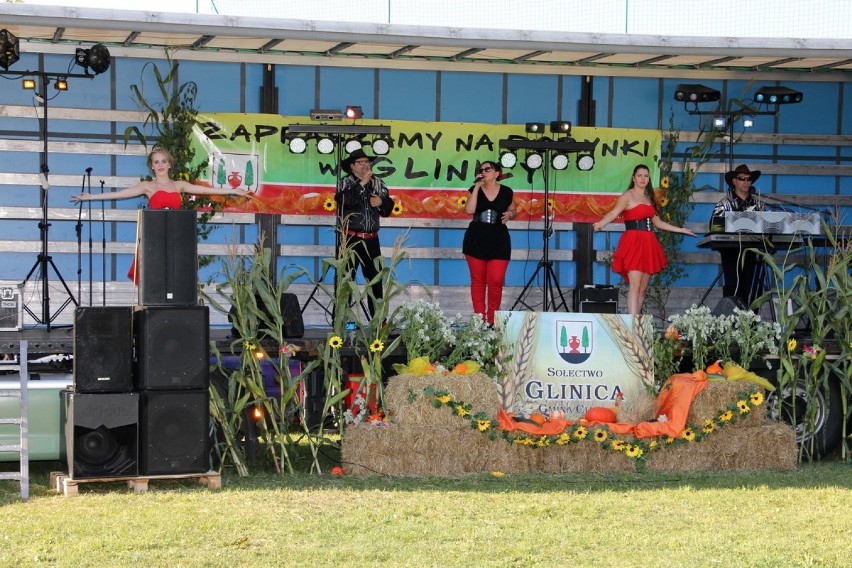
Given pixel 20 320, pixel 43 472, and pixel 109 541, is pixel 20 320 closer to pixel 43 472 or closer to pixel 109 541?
pixel 43 472

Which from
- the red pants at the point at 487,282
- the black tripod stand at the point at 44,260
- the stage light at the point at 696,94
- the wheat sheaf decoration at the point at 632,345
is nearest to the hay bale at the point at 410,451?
the wheat sheaf decoration at the point at 632,345

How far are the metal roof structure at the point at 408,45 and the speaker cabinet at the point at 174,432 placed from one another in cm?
353

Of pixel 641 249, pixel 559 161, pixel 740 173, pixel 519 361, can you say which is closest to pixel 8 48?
pixel 519 361

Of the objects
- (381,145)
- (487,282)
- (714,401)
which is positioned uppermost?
(381,145)

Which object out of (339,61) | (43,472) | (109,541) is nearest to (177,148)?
(339,61)

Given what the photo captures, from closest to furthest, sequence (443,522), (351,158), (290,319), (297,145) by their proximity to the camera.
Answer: (443,522) < (290,319) < (351,158) < (297,145)

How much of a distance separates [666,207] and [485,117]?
182 cm

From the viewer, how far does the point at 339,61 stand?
11.0 m

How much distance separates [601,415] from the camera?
7926 mm

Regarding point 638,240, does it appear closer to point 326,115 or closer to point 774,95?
point 774,95

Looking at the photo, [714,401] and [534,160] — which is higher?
[534,160]

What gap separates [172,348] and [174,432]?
17.8 inches

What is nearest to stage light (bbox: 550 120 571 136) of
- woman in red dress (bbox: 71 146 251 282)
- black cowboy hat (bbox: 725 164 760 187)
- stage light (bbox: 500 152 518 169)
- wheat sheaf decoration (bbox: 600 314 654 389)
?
stage light (bbox: 500 152 518 169)

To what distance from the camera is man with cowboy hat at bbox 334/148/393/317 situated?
10281mm
